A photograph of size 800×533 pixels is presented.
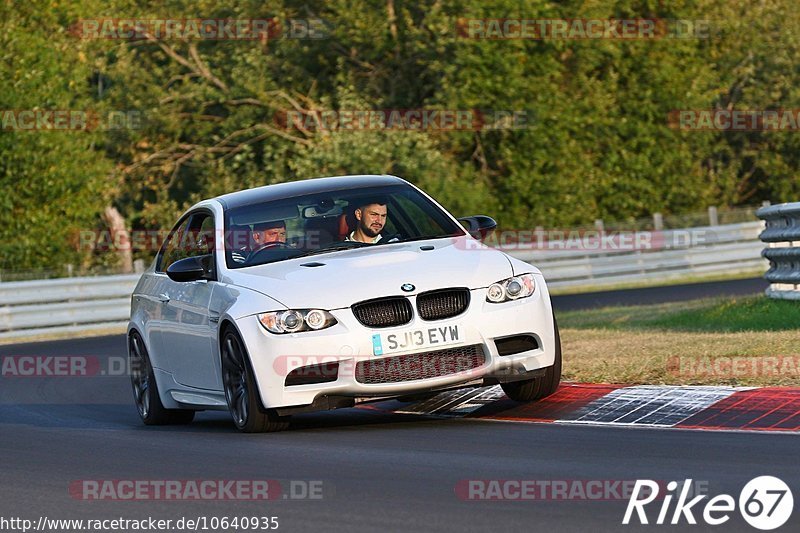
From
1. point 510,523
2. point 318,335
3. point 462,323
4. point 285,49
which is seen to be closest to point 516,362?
point 462,323

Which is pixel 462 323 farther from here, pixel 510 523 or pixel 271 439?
pixel 510 523

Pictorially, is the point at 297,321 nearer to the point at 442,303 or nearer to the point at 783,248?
the point at 442,303

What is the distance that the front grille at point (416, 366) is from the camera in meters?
9.51

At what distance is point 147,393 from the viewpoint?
1177cm

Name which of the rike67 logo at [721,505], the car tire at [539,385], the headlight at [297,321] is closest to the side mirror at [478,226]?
the car tire at [539,385]

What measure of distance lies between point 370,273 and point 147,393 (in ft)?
9.05

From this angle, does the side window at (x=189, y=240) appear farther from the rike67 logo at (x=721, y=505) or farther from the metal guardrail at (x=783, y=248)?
the metal guardrail at (x=783, y=248)

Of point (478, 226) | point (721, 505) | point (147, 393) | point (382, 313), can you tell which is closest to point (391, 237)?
point (478, 226)

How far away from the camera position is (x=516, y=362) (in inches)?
386

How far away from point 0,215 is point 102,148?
6.35m

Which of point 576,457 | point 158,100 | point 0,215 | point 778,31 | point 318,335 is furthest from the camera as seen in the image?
point 778,31

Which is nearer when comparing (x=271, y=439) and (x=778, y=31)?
(x=271, y=439)

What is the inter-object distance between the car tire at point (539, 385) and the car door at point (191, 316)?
6.22 ft

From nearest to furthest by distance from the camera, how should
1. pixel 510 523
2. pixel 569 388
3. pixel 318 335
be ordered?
pixel 510 523, pixel 318 335, pixel 569 388
